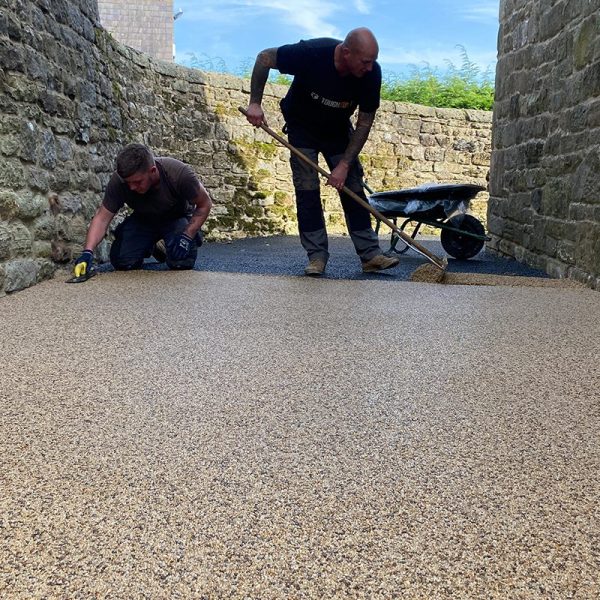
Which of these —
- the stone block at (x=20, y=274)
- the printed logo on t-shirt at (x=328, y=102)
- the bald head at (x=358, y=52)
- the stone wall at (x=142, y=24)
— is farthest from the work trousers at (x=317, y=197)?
the stone wall at (x=142, y=24)

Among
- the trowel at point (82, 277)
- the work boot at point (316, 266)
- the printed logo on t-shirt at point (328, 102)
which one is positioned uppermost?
the printed logo on t-shirt at point (328, 102)

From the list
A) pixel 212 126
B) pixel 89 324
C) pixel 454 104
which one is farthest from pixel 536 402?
pixel 454 104

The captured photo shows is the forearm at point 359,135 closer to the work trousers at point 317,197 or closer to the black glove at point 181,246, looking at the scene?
the work trousers at point 317,197

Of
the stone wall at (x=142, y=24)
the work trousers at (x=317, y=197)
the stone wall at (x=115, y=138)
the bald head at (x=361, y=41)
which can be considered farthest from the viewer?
the stone wall at (x=142, y=24)

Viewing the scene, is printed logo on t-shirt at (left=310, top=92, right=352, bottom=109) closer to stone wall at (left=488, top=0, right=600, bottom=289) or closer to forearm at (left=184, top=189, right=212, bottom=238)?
forearm at (left=184, top=189, right=212, bottom=238)

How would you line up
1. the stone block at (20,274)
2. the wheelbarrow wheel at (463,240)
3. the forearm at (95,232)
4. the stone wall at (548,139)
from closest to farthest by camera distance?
the stone block at (20,274) < the forearm at (95,232) < the stone wall at (548,139) < the wheelbarrow wheel at (463,240)

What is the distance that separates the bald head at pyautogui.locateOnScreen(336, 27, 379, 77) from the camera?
13.3 feet

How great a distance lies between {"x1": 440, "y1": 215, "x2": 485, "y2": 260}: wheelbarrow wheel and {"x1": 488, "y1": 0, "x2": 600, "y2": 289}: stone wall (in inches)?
12.7

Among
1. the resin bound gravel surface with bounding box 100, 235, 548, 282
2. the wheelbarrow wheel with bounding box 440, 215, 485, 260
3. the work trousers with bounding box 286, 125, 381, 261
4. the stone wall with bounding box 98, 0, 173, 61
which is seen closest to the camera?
the work trousers with bounding box 286, 125, 381, 261

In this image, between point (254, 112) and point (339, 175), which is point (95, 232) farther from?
point (339, 175)

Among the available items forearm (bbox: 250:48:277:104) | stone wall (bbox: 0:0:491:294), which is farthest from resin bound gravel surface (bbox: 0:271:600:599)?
forearm (bbox: 250:48:277:104)

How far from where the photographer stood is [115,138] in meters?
5.71

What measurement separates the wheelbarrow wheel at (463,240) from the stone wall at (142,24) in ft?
54.6

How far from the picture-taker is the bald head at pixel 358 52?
13.3 feet
